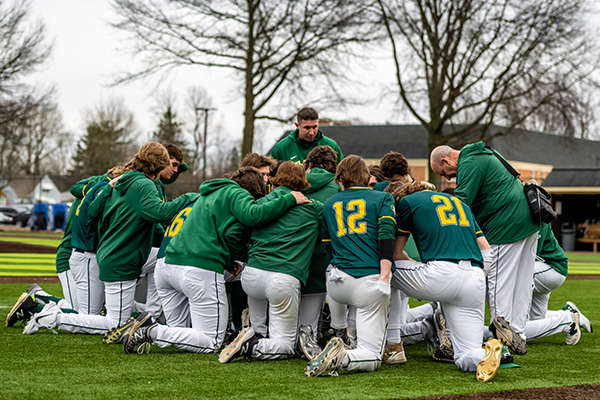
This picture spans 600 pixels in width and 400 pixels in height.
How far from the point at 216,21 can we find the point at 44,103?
43.0ft

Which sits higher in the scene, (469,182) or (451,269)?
(469,182)

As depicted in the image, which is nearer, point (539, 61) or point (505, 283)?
point (505, 283)

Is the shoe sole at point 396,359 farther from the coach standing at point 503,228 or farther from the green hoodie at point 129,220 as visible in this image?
the green hoodie at point 129,220

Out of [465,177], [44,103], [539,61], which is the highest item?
[539,61]

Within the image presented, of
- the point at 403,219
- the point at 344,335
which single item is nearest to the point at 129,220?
the point at 344,335

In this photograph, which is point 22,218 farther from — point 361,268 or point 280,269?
point 361,268

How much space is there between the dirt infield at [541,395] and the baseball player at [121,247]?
324cm

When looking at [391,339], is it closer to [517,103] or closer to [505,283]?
[505,283]

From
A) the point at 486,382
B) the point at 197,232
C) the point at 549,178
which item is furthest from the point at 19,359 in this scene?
the point at 549,178

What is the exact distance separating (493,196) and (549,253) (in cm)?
106

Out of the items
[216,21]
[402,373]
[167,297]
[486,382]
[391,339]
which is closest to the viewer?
[486,382]

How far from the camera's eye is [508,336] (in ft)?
17.8

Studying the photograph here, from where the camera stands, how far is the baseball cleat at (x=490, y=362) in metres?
4.37

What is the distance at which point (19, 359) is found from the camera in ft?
15.8
